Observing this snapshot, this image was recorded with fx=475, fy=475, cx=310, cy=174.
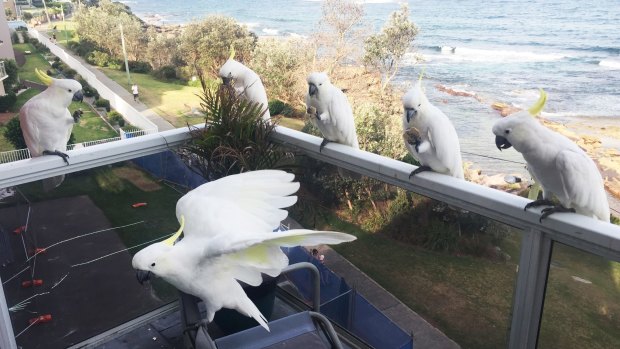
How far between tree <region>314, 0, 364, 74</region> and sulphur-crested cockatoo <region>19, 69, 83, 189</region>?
38.2 ft

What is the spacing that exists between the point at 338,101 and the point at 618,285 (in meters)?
1.27

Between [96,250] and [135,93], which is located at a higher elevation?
[96,250]

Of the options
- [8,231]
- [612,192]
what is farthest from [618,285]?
[612,192]

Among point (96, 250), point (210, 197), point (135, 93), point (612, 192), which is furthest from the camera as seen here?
point (135, 93)

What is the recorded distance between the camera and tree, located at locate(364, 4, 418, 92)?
1289 centimetres

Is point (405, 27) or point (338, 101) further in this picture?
point (405, 27)

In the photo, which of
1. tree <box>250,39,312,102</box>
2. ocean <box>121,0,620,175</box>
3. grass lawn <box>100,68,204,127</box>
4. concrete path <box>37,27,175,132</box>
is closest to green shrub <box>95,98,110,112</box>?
concrete path <box>37,27,175,132</box>

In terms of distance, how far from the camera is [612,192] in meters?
7.59

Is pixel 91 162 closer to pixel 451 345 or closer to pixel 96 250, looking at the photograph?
pixel 96 250

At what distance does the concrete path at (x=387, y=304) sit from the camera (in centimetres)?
158

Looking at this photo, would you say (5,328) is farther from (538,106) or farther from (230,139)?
(538,106)

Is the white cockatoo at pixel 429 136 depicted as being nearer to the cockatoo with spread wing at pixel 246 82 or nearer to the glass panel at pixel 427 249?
the glass panel at pixel 427 249

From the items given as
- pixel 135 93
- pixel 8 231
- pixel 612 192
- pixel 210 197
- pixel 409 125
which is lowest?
pixel 612 192

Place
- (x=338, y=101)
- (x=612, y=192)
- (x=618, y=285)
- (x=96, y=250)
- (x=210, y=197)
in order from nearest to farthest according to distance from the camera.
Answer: (x=618, y=285) → (x=210, y=197) → (x=96, y=250) → (x=338, y=101) → (x=612, y=192)
